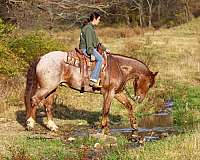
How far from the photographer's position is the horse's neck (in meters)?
13.6

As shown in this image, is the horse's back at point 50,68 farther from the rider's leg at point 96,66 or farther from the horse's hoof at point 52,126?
the horse's hoof at point 52,126

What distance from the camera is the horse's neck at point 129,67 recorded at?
1358cm

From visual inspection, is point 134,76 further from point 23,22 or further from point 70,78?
point 23,22

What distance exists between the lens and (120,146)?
11.4 m

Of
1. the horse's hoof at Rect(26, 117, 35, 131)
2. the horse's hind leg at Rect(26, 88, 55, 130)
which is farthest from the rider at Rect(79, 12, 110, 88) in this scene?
the horse's hoof at Rect(26, 117, 35, 131)

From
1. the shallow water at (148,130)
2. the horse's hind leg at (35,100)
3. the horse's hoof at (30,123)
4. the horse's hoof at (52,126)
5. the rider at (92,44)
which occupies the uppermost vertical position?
the rider at (92,44)

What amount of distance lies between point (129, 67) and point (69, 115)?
3538mm

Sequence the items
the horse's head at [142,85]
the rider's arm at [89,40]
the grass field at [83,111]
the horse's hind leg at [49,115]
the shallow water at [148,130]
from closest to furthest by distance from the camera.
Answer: the grass field at [83,111], the shallow water at [148,130], the rider's arm at [89,40], the horse's hind leg at [49,115], the horse's head at [142,85]

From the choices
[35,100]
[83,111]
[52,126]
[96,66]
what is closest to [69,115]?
[83,111]

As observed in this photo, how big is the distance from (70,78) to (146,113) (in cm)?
453

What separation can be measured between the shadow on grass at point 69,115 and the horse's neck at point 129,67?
2.26 metres

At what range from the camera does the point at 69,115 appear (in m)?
16.3

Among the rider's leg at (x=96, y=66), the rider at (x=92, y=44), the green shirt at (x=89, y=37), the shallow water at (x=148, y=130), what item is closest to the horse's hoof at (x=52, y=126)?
the shallow water at (x=148, y=130)

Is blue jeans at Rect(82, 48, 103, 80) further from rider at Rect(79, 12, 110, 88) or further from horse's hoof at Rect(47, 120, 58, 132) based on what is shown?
horse's hoof at Rect(47, 120, 58, 132)
